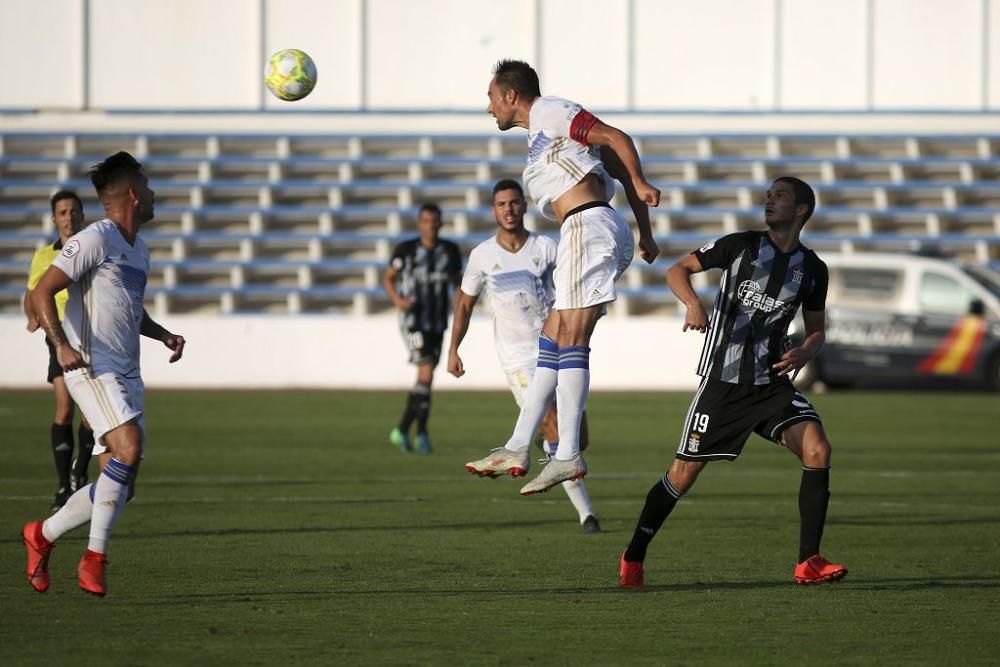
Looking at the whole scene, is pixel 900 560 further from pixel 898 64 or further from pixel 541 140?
pixel 898 64

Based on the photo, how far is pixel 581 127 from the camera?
7.83m

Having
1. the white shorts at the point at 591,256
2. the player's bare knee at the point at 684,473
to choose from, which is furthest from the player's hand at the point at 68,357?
the player's bare knee at the point at 684,473

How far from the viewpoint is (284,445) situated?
16688 millimetres

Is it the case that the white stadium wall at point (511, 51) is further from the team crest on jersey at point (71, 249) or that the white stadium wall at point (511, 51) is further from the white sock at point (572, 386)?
the team crest on jersey at point (71, 249)

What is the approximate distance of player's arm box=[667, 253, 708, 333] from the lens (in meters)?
7.62

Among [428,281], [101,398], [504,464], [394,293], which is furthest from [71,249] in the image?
[394,293]

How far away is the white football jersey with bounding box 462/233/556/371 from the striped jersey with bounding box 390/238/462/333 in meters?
5.61

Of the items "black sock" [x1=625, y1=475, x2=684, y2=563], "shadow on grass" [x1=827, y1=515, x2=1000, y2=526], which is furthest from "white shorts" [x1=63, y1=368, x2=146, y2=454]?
"shadow on grass" [x1=827, y1=515, x2=1000, y2=526]

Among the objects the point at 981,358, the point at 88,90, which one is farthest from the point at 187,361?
the point at 981,358

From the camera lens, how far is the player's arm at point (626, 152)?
718cm

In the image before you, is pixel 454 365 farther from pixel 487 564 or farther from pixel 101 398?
pixel 101 398

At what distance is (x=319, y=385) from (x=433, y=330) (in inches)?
380

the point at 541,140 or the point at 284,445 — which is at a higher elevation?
the point at 541,140

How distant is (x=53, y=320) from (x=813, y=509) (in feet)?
12.2
